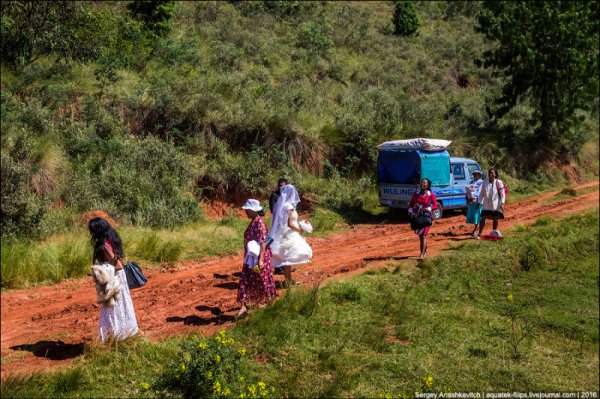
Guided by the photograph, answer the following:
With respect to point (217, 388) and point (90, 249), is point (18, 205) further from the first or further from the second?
point (217, 388)

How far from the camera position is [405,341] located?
866cm

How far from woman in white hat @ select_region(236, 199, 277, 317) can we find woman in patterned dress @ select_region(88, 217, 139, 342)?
172cm

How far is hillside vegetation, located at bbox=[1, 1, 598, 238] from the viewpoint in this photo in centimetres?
1461

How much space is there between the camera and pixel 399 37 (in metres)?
40.4

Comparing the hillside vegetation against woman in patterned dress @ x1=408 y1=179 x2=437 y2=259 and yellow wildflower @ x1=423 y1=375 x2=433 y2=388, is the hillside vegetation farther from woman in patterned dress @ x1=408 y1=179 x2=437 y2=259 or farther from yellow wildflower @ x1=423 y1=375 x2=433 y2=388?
yellow wildflower @ x1=423 y1=375 x2=433 y2=388

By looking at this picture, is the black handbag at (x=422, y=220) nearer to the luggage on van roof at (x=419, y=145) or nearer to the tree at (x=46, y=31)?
Answer: the luggage on van roof at (x=419, y=145)

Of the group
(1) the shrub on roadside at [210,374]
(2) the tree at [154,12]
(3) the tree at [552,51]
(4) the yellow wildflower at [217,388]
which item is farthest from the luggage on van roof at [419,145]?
(4) the yellow wildflower at [217,388]

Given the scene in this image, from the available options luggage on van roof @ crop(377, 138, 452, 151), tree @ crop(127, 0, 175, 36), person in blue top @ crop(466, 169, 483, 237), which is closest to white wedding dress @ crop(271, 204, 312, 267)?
person in blue top @ crop(466, 169, 483, 237)

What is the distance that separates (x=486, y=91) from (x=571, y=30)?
929cm

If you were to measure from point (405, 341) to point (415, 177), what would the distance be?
965cm

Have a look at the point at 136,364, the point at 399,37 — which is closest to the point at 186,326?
the point at 136,364

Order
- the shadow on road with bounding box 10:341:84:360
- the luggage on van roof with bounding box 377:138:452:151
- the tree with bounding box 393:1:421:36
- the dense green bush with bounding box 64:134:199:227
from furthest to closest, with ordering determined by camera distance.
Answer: the tree with bounding box 393:1:421:36 → the luggage on van roof with bounding box 377:138:452:151 → the dense green bush with bounding box 64:134:199:227 → the shadow on road with bounding box 10:341:84:360

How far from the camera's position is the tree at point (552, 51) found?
985 inches

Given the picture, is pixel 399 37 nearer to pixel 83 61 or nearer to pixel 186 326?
pixel 83 61
